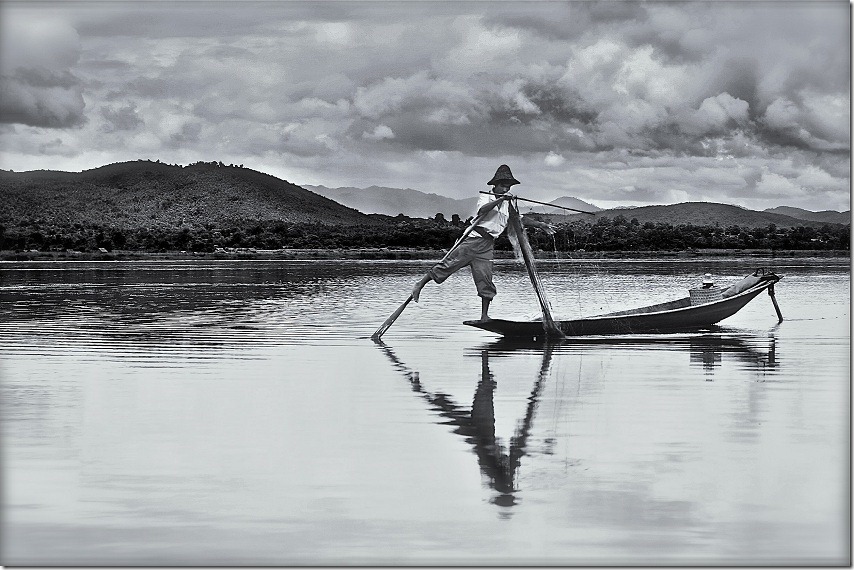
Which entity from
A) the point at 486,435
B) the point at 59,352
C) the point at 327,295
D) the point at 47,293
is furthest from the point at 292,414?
the point at 47,293

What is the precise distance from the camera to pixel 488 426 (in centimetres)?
875

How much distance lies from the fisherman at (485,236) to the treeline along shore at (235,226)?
2914 centimetres

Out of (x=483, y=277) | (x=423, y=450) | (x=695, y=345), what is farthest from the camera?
(x=483, y=277)

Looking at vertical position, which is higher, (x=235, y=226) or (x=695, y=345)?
(x=235, y=226)

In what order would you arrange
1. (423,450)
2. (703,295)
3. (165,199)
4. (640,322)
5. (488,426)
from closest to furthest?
(423,450) < (488,426) < (640,322) < (703,295) < (165,199)

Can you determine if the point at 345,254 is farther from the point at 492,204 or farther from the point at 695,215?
the point at 492,204

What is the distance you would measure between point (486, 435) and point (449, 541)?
107 inches

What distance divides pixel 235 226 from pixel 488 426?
88.1 m

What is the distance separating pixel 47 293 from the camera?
27.4 metres

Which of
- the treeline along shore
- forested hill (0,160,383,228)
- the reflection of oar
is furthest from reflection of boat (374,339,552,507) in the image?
forested hill (0,160,383,228)

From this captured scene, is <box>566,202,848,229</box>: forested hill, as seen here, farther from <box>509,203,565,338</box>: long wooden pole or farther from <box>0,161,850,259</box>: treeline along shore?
<box>509,203,565,338</box>: long wooden pole

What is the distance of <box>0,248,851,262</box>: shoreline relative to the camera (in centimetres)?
6262

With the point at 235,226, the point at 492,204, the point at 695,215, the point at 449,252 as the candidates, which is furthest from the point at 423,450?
the point at 235,226

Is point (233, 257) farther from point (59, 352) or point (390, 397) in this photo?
point (390, 397)
